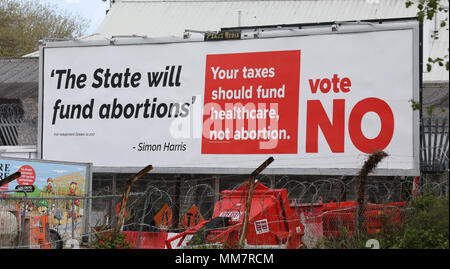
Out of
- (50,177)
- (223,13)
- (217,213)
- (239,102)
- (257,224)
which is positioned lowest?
(257,224)

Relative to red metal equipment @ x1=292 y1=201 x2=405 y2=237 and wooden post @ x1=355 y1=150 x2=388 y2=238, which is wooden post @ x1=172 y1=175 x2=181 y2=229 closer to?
red metal equipment @ x1=292 y1=201 x2=405 y2=237

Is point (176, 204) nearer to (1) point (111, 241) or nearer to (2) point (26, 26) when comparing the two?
(1) point (111, 241)

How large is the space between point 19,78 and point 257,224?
582 inches

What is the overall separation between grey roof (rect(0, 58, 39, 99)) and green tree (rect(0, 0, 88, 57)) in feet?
69.3

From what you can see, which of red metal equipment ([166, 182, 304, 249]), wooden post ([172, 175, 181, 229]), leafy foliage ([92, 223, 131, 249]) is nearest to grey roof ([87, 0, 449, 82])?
wooden post ([172, 175, 181, 229])

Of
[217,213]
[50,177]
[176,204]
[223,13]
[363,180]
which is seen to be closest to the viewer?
[363,180]

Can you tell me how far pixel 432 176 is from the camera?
669 inches

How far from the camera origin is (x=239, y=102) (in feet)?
63.2

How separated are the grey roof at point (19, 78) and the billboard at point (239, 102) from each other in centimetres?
510

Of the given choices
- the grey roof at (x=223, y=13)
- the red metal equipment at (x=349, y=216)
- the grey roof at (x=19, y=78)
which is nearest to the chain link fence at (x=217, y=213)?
the red metal equipment at (x=349, y=216)

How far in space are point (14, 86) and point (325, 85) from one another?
12.8m

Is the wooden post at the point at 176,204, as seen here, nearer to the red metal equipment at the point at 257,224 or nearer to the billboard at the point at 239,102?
the billboard at the point at 239,102

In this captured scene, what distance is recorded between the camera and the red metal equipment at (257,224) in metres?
15.0

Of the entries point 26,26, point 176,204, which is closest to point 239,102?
point 176,204
